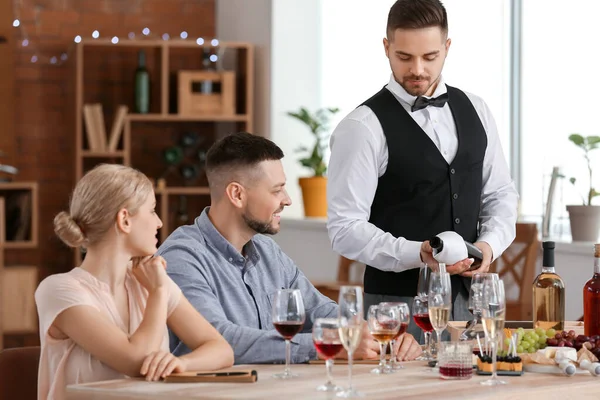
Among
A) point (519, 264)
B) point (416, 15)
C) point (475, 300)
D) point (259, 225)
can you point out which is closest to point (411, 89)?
point (416, 15)

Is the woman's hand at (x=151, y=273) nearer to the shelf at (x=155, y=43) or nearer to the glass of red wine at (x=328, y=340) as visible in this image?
the glass of red wine at (x=328, y=340)

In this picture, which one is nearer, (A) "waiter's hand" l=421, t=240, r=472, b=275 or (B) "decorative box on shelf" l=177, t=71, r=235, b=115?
(A) "waiter's hand" l=421, t=240, r=472, b=275

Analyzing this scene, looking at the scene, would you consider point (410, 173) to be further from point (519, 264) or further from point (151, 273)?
point (519, 264)

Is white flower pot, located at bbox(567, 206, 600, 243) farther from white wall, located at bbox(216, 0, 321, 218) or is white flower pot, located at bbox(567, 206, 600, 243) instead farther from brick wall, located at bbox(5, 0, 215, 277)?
brick wall, located at bbox(5, 0, 215, 277)

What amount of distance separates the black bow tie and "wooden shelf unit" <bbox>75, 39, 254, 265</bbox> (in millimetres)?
3360

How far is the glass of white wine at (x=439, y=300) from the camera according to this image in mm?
2041

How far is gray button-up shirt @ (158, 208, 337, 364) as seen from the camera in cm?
215

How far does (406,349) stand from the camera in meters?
2.15

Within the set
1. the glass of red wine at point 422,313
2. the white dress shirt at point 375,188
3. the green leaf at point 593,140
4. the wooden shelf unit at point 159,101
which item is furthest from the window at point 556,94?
the glass of red wine at point 422,313

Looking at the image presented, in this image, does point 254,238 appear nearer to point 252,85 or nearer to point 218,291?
point 218,291

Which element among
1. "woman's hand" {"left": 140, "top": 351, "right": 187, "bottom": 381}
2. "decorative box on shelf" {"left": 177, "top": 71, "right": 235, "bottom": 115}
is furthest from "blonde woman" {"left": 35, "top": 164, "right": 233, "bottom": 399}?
"decorative box on shelf" {"left": 177, "top": 71, "right": 235, "bottom": 115}

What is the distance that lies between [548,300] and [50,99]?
4.60 meters

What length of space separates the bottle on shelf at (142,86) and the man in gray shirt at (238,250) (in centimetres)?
367

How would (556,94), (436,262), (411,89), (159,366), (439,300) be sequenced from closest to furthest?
(159,366) < (439,300) < (436,262) < (411,89) < (556,94)
